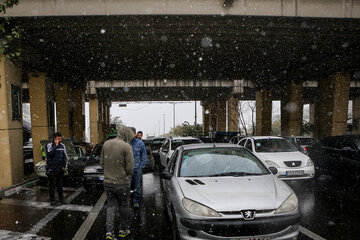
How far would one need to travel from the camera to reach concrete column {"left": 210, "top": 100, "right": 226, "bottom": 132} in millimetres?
40519

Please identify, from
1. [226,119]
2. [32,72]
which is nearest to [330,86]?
[32,72]

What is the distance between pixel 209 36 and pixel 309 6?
387 centimetres

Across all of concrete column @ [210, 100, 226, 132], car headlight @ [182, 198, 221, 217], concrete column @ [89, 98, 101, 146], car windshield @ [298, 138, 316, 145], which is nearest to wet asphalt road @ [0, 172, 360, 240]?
car headlight @ [182, 198, 221, 217]

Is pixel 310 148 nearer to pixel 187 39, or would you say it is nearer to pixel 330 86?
pixel 187 39


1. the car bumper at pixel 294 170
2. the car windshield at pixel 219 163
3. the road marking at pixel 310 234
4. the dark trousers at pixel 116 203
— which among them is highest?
the car windshield at pixel 219 163

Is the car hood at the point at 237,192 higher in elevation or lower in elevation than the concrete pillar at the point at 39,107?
lower

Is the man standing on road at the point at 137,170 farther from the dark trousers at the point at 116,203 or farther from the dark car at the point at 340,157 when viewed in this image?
the dark car at the point at 340,157

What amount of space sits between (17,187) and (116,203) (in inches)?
242

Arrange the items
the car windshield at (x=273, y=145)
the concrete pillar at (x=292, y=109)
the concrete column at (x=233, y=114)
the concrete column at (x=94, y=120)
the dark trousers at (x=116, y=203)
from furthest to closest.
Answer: the concrete column at (x=94, y=120) → the concrete column at (x=233, y=114) → the concrete pillar at (x=292, y=109) → the car windshield at (x=273, y=145) → the dark trousers at (x=116, y=203)

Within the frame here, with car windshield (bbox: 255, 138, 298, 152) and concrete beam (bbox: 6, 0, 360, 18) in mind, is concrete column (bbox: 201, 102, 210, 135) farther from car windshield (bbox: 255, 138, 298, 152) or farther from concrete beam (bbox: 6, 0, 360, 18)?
car windshield (bbox: 255, 138, 298, 152)

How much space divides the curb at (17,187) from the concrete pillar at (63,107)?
9.84m

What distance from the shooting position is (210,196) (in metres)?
3.83

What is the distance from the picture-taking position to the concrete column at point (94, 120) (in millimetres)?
32250

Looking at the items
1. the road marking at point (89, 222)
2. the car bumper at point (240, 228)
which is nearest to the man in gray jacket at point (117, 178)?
the road marking at point (89, 222)
